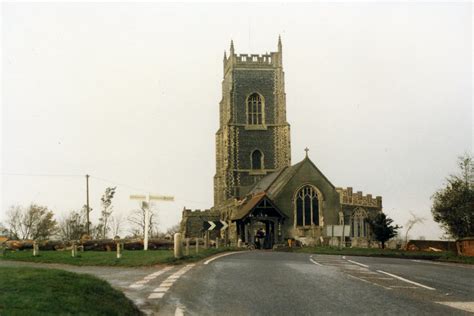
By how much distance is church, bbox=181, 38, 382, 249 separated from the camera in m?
61.7

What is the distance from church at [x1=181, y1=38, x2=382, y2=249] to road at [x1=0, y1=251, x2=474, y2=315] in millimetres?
41201

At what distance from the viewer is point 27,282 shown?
9.96 m

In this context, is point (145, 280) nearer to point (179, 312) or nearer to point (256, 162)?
point (179, 312)

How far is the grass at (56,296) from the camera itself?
7905mm

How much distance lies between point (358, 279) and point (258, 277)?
2.31 m

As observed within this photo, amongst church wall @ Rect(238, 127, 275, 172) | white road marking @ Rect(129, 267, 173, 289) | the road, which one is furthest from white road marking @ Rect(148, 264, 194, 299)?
church wall @ Rect(238, 127, 275, 172)

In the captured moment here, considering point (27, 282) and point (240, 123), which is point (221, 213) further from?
point (27, 282)

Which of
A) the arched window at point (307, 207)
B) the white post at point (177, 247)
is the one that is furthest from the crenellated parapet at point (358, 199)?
the white post at point (177, 247)

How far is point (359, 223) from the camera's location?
217ft

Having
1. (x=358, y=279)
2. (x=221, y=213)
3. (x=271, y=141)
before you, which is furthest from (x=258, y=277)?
(x=271, y=141)

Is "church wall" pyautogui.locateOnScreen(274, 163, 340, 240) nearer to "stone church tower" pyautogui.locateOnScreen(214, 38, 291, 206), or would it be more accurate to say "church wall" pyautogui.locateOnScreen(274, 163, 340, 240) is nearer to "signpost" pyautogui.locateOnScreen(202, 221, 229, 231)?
"stone church tower" pyautogui.locateOnScreen(214, 38, 291, 206)

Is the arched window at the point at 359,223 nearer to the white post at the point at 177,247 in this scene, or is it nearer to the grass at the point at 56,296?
the white post at the point at 177,247

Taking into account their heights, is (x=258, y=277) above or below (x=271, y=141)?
below

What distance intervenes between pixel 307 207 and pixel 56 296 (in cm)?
5557
